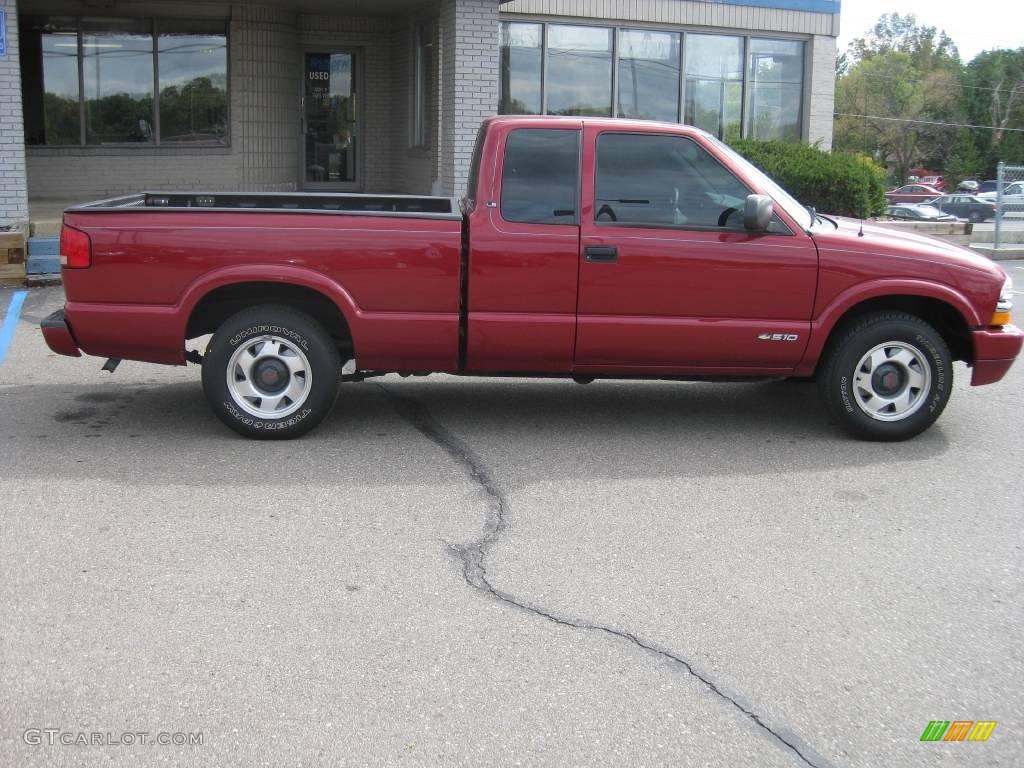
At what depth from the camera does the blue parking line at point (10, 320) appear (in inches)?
390

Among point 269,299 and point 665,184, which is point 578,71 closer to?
point 665,184

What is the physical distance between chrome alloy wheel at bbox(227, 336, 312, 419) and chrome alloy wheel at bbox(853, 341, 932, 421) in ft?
11.0

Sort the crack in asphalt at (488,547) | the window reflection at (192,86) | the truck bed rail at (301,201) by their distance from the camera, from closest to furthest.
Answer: the crack in asphalt at (488,547) < the truck bed rail at (301,201) < the window reflection at (192,86)

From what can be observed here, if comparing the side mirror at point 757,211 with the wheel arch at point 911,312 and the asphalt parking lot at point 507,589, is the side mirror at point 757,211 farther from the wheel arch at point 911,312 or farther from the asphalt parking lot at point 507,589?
the asphalt parking lot at point 507,589

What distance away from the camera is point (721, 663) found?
4230 mm

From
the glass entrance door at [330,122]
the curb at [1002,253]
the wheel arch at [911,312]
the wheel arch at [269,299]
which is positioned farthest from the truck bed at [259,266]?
the curb at [1002,253]

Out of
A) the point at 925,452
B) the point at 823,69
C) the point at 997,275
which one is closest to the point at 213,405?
the point at 925,452

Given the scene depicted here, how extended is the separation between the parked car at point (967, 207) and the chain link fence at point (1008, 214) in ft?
81.9

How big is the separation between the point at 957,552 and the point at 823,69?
692 inches

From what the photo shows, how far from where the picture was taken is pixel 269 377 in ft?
22.8

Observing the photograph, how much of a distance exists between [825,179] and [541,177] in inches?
459

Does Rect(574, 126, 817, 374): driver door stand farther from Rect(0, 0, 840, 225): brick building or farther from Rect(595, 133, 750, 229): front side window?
Rect(0, 0, 840, 225): brick building

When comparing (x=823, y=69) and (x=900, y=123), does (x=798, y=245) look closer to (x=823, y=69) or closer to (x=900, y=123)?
(x=823, y=69)

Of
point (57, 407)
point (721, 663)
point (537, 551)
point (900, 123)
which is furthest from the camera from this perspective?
point (900, 123)
